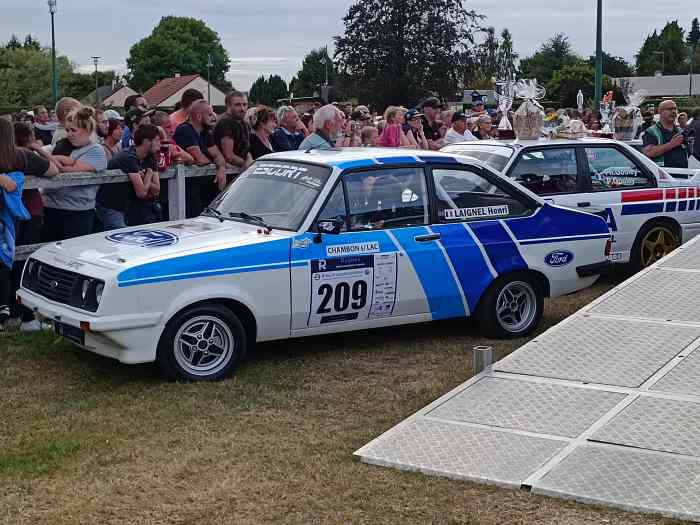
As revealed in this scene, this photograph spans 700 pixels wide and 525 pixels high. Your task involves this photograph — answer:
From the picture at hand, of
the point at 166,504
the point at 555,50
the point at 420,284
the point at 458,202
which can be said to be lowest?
the point at 166,504

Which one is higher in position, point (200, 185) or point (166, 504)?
point (200, 185)

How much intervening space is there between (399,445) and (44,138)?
42.7 ft

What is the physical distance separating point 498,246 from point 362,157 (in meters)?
1.38

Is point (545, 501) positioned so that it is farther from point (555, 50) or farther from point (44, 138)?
point (555, 50)

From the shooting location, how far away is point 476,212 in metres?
8.59

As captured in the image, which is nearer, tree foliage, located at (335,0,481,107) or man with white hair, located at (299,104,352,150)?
man with white hair, located at (299,104,352,150)

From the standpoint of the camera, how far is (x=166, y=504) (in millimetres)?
5141

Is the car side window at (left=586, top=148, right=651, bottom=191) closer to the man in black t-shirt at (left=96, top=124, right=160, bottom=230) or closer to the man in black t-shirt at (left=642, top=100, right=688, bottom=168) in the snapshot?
the man in black t-shirt at (left=642, top=100, right=688, bottom=168)

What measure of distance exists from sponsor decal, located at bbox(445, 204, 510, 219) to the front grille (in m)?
2.99

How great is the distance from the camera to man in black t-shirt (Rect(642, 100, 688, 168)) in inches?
537

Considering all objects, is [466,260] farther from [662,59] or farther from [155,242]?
[662,59]

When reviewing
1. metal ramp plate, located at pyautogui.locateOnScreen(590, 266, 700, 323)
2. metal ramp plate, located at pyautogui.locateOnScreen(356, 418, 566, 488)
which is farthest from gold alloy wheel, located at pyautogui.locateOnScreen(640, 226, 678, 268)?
metal ramp plate, located at pyautogui.locateOnScreen(356, 418, 566, 488)

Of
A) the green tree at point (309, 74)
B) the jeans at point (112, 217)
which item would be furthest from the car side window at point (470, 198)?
the green tree at point (309, 74)

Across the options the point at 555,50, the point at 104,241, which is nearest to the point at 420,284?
the point at 104,241
